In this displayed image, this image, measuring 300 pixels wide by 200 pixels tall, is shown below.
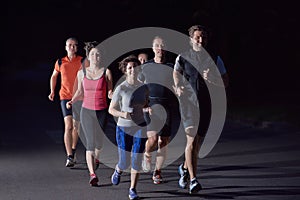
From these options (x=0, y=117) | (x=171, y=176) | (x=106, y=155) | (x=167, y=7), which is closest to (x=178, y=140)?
(x=106, y=155)

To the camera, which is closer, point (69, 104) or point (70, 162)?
point (69, 104)

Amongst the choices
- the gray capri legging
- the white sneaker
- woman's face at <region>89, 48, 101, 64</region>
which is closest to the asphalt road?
the white sneaker

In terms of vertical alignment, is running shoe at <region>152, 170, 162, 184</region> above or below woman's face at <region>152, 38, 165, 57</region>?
below

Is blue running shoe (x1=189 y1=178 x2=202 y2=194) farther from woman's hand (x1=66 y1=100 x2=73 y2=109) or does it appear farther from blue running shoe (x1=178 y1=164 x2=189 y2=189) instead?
woman's hand (x1=66 y1=100 x2=73 y2=109)

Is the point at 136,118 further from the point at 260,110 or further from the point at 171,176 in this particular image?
the point at 260,110

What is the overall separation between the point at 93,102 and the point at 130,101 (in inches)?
43.2

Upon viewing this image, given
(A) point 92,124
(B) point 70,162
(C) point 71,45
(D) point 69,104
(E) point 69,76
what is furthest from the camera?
(B) point 70,162

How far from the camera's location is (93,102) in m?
8.92

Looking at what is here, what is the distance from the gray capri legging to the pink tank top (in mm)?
66

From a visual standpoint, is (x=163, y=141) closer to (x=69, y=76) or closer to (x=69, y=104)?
(x=69, y=104)

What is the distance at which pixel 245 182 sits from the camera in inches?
349

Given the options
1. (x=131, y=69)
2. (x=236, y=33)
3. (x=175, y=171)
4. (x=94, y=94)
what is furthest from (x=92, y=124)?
(x=236, y=33)

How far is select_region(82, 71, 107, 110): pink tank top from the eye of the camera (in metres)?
8.93

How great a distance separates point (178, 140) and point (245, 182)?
4645 millimetres
